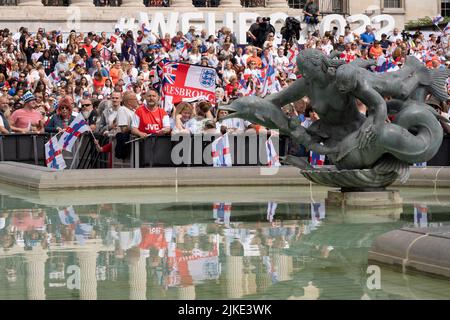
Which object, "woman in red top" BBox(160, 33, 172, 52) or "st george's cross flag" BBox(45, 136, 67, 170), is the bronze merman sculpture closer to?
"st george's cross flag" BBox(45, 136, 67, 170)

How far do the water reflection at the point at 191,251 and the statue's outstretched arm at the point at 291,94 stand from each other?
140cm

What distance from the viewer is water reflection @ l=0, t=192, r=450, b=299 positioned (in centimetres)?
1045

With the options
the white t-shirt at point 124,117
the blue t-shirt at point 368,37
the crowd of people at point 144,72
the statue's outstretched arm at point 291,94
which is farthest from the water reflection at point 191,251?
the blue t-shirt at point 368,37

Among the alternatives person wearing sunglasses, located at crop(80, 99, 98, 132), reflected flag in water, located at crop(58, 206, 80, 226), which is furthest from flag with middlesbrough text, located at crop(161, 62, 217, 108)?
reflected flag in water, located at crop(58, 206, 80, 226)

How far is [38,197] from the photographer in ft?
61.0

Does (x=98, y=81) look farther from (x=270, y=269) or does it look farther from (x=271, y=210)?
(x=270, y=269)

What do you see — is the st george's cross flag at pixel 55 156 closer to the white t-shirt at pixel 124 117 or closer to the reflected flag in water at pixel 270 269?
the white t-shirt at pixel 124 117

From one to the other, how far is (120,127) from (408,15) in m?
40.7

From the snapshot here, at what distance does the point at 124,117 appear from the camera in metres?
21.8

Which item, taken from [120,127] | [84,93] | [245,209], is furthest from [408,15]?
[245,209]

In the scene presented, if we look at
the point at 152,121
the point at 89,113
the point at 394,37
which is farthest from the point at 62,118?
the point at 394,37

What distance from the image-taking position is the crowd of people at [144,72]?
22.3 meters

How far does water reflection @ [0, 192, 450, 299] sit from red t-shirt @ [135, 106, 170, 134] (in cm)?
433

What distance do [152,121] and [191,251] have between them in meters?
9.08
